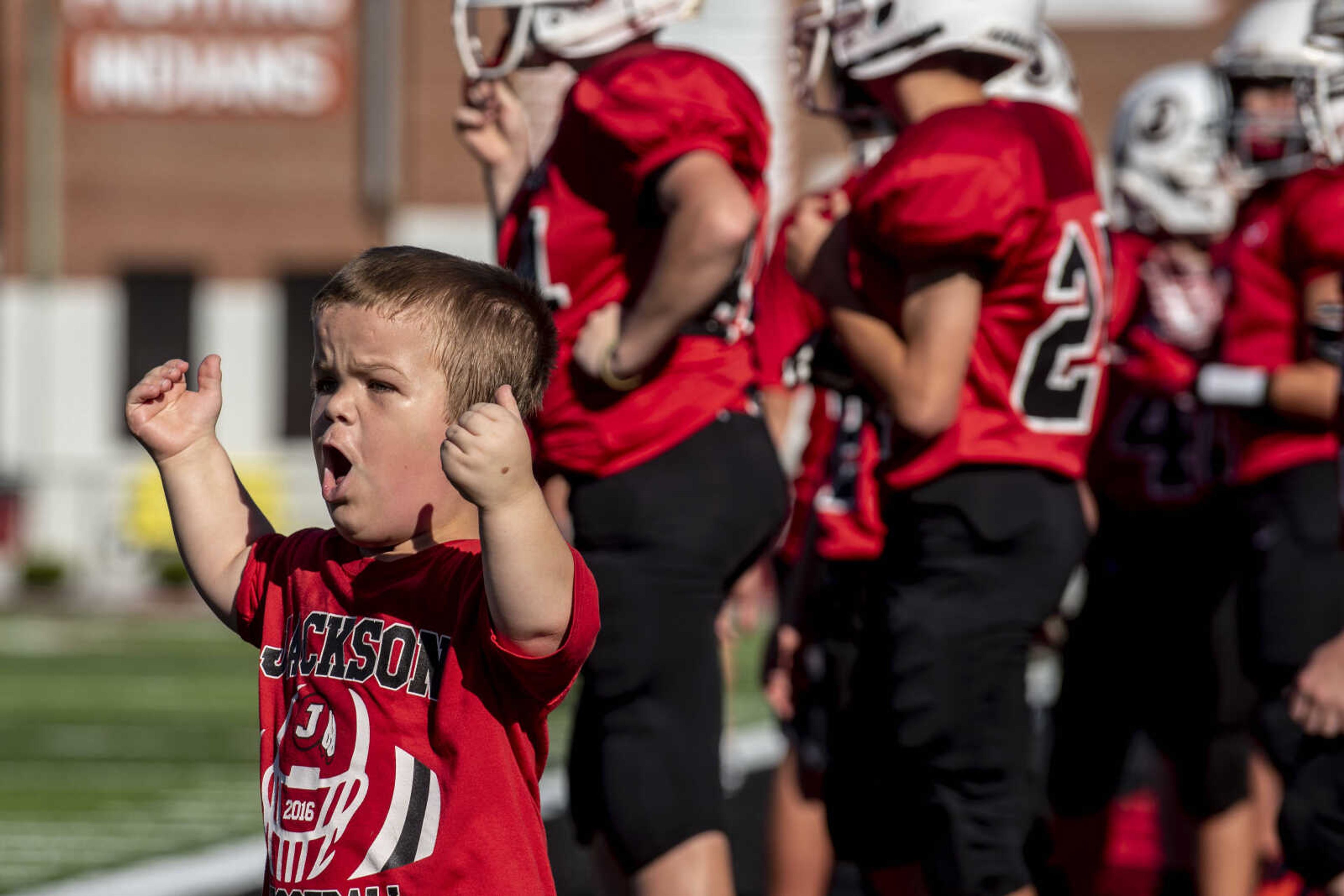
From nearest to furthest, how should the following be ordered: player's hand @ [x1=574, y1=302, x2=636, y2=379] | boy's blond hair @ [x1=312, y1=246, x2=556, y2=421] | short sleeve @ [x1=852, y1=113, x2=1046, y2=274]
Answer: boy's blond hair @ [x1=312, y1=246, x2=556, y2=421] → short sleeve @ [x1=852, y1=113, x2=1046, y2=274] → player's hand @ [x1=574, y1=302, x2=636, y2=379]

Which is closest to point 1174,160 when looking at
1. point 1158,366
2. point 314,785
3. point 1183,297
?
point 1183,297

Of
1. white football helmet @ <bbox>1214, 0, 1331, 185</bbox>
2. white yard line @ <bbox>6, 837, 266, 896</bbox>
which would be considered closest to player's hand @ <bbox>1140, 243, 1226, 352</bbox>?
white football helmet @ <bbox>1214, 0, 1331, 185</bbox>

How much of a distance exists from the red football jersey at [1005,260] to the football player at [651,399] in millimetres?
244

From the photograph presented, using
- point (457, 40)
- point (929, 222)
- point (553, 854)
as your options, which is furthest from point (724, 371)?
point (553, 854)

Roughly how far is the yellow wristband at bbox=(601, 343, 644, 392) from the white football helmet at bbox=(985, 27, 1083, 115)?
1688 mm

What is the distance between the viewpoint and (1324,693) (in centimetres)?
325

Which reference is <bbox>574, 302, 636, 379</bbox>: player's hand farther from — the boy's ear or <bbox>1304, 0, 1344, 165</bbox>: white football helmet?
<bbox>1304, 0, 1344, 165</bbox>: white football helmet

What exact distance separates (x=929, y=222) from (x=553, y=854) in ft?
9.74

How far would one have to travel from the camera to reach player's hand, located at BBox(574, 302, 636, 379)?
343cm

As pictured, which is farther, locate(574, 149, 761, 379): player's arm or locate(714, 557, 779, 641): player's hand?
locate(714, 557, 779, 641): player's hand

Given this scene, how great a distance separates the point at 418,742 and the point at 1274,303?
2705mm

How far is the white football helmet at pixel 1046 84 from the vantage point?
4809 mm

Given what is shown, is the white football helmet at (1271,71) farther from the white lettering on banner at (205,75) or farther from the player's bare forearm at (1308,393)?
the white lettering on banner at (205,75)

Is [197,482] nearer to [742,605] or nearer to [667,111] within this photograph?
[667,111]
